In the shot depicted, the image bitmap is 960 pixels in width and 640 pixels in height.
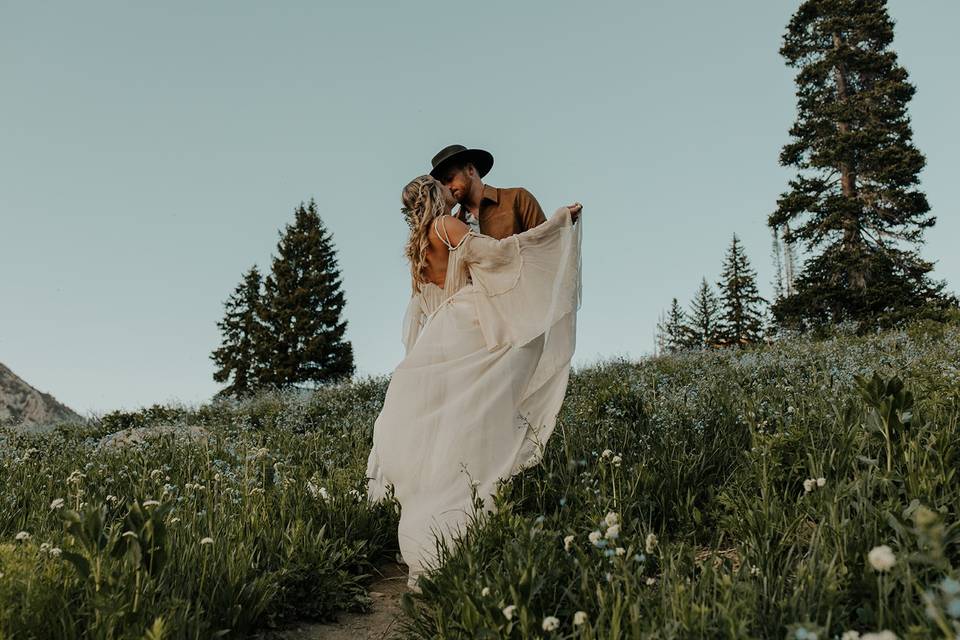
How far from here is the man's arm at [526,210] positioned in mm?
5629

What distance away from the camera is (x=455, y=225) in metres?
5.09

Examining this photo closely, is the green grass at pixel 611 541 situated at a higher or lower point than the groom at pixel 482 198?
lower

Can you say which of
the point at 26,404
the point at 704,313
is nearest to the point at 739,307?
the point at 704,313

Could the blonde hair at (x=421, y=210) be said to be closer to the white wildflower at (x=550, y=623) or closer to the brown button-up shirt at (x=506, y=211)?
the brown button-up shirt at (x=506, y=211)

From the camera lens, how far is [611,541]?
2789 mm

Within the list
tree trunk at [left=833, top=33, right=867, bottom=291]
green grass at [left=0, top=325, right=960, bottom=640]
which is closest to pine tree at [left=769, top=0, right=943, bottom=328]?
tree trunk at [left=833, top=33, right=867, bottom=291]

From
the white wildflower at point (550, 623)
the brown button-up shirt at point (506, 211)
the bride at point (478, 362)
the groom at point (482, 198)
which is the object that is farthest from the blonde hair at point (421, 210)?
the white wildflower at point (550, 623)

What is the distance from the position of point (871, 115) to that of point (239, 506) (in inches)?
1158

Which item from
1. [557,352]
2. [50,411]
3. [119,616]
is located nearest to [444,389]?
[557,352]

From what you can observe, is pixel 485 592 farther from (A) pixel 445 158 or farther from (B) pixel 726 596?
(A) pixel 445 158

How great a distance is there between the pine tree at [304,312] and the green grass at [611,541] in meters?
33.3

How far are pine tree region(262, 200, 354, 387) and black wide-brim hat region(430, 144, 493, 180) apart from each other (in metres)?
33.3

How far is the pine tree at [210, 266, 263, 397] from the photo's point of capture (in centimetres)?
4006

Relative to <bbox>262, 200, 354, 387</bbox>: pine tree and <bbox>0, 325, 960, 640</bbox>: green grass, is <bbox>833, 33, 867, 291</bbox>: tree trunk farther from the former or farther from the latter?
<bbox>262, 200, 354, 387</bbox>: pine tree
